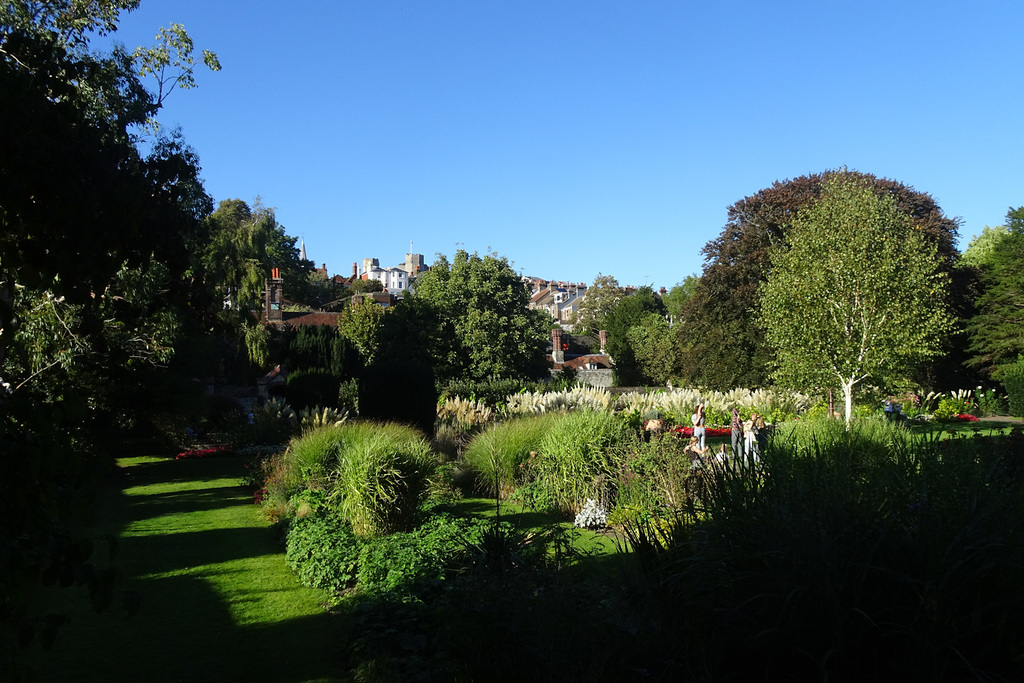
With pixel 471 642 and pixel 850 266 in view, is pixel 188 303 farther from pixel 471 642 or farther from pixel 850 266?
pixel 850 266

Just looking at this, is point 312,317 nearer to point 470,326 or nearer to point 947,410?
point 470,326

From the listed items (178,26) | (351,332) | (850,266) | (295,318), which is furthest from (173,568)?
(295,318)

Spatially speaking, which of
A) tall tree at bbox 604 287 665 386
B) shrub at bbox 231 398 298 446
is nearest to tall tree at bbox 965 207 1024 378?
shrub at bbox 231 398 298 446

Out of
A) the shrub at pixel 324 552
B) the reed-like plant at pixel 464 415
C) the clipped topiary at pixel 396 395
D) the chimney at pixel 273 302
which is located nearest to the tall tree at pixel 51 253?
the shrub at pixel 324 552

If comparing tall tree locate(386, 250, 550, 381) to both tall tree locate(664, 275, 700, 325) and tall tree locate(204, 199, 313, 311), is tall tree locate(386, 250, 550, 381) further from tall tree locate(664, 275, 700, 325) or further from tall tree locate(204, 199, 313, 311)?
tall tree locate(664, 275, 700, 325)

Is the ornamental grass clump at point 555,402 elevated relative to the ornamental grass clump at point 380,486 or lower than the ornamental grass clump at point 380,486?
elevated

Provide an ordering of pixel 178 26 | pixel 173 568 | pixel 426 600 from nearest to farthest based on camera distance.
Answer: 1. pixel 426 600
2. pixel 173 568
3. pixel 178 26

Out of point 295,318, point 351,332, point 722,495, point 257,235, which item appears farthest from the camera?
point 295,318

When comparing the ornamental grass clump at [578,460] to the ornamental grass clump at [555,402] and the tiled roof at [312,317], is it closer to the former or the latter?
the ornamental grass clump at [555,402]

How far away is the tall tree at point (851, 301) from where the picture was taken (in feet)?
68.6

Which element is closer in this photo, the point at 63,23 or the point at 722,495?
the point at 722,495

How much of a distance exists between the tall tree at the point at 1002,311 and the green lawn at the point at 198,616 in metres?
31.3

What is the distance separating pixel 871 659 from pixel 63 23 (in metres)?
15.5

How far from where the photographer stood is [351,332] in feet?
154
